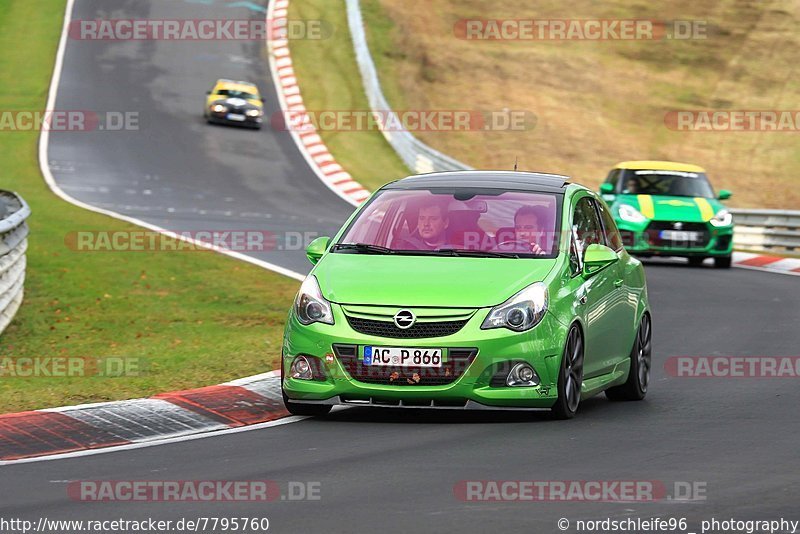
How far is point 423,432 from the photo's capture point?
986cm

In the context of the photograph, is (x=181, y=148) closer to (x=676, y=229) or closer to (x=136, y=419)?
(x=676, y=229)

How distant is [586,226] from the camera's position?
11469 millimetres

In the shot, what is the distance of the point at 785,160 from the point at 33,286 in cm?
3210

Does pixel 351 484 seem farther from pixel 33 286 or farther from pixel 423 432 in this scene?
pixel 33 286

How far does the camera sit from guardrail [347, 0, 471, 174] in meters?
36.3
